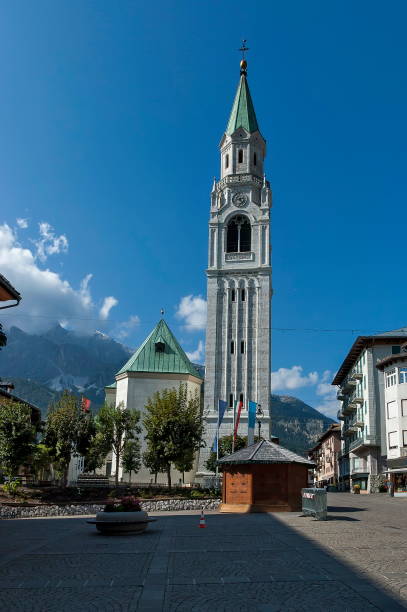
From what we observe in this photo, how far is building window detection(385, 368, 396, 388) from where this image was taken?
6734 centimetres

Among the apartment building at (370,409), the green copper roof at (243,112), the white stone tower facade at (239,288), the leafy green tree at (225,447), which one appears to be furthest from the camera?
the green copper roof at (243,112)

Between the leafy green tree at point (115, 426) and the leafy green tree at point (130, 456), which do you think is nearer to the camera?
the leafy green tree at point (115, 426)

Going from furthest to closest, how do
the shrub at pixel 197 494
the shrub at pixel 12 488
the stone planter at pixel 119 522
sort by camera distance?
1. the shrub at pixel 197 494
2. the shrub at pixel 12 488
3. the stone planter at pixel 119 522

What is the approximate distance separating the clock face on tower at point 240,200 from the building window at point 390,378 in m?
27.9

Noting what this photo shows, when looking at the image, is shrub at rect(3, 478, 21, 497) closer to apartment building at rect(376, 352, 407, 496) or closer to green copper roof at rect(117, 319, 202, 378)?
green copper roof at rect(117, 319, 202, 378)

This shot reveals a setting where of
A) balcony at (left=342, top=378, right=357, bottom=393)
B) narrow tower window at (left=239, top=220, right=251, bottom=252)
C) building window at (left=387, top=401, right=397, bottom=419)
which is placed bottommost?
building window at (left=387, top=401, right=397, bottom=419)

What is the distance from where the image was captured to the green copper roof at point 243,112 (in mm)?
84062

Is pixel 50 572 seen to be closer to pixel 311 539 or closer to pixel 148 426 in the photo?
pixel 311 539

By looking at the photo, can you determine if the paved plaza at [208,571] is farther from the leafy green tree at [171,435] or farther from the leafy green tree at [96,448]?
the leafy green tree at [96,448]

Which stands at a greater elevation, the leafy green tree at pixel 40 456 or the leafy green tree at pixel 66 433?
the leafy green tree at pixel 66 433

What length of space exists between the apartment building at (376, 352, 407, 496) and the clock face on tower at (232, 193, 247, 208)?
26.7 meters

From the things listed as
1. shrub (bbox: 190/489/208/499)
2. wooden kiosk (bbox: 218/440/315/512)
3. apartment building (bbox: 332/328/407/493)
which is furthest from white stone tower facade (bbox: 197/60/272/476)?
wooden kiosk (bbox: 218/440/315/512)

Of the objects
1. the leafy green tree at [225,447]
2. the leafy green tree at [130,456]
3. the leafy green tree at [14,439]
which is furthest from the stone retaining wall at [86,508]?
the leafy green tree at [225,447]

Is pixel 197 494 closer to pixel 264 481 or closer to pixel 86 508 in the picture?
pixel 86 508
